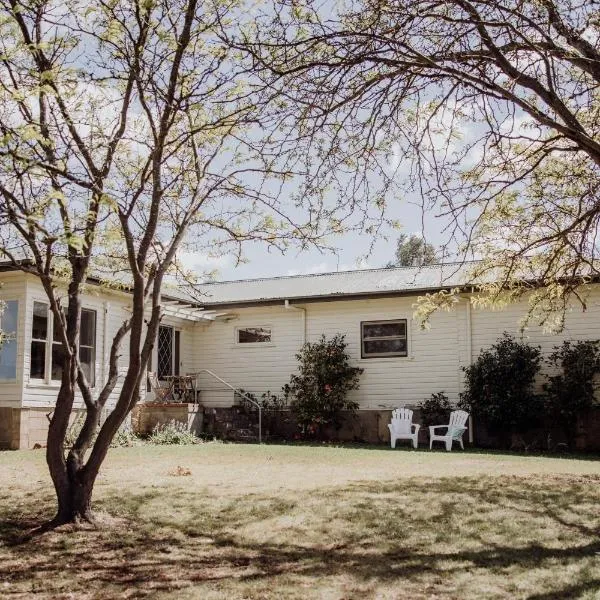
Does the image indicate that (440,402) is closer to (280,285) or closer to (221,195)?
(280,285)

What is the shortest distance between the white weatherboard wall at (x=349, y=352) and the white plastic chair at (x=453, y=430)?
0.91 m

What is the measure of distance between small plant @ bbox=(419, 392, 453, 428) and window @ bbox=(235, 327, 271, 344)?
4340 mm

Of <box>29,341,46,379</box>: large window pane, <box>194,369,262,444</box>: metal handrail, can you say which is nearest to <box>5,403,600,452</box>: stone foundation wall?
<box>194,369,262,444</box>: metal handrail

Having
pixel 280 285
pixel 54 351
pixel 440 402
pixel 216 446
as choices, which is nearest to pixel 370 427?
pixel 440 402

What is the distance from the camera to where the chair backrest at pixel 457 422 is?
14.0 m

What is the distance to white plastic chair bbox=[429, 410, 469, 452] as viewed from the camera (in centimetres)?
1385

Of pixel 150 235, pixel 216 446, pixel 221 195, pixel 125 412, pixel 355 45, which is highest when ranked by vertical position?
pixel 355 45

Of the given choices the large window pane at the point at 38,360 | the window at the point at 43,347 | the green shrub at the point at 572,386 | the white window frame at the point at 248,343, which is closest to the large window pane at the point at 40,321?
the window at the point at 43,347

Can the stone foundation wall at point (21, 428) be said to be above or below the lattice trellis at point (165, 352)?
below

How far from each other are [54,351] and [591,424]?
10.7 meters

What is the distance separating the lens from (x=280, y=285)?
18922 mm

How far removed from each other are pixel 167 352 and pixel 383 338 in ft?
17.5

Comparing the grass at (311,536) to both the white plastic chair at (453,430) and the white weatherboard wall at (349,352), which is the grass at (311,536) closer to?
the white plastic chair at (453,430)

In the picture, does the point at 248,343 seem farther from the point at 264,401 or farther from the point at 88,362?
the point at 88,362
